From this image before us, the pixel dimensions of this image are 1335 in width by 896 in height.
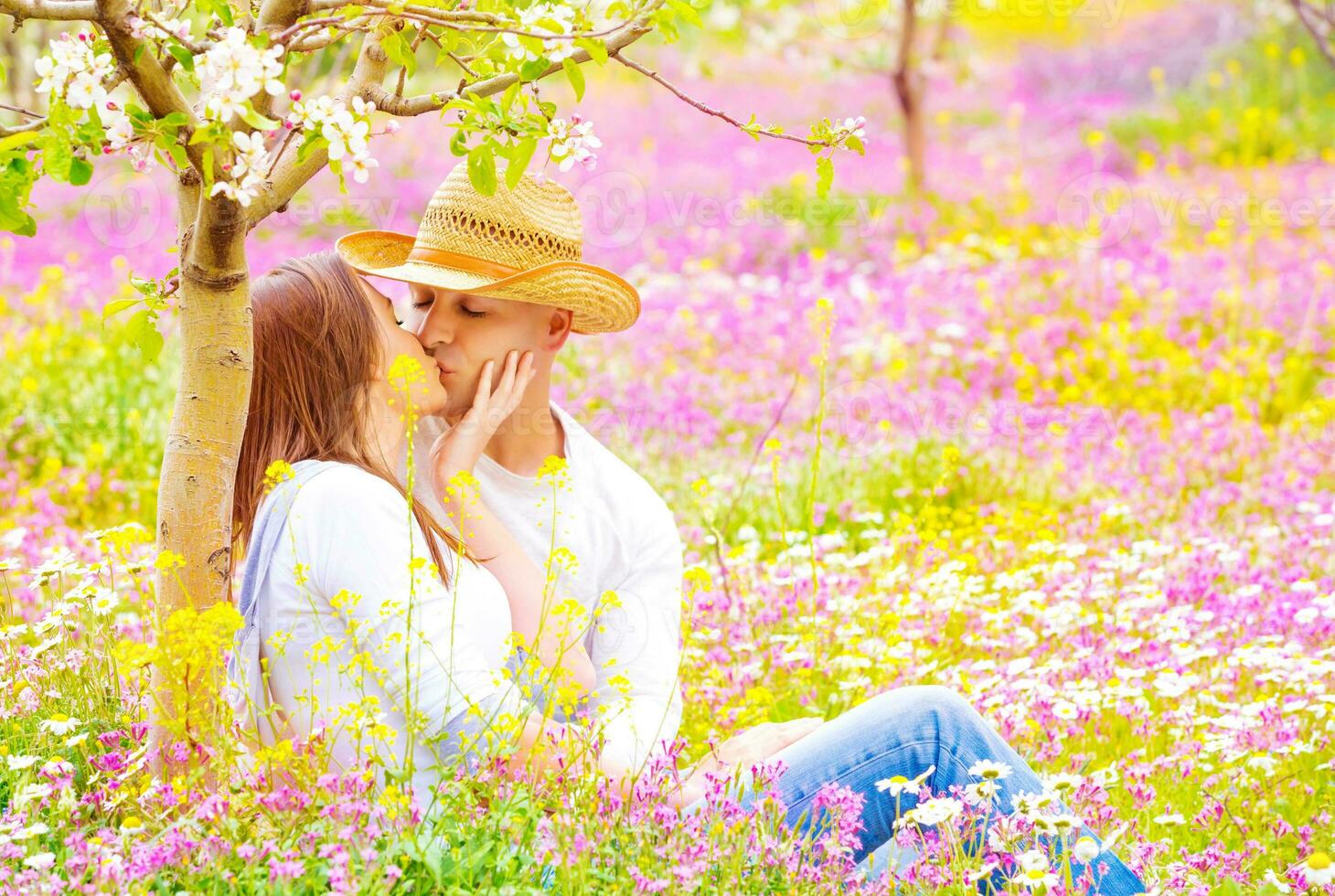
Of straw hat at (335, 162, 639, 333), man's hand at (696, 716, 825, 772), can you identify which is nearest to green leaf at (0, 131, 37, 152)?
straw hat at (335, 162, 639, 333)

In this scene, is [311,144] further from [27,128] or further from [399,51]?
[27,128]

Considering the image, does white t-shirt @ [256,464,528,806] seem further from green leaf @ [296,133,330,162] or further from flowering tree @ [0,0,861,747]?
green leaf @ [296,133,330,162]

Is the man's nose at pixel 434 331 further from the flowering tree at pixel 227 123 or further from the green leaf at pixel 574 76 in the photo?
the green leaf at pixel 574 76

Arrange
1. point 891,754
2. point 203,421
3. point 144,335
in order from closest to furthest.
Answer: point 203,421
point 144,335
point 891,754

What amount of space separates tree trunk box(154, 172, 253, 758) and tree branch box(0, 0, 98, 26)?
42cm

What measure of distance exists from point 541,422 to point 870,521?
3.03 meters

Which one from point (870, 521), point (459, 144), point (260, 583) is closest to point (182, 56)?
point (459, 144)

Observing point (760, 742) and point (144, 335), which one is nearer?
point (144, 335)

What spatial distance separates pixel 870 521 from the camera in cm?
636

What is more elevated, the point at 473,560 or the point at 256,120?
the point at 256,120

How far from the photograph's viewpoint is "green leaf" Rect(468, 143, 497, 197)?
241 cm

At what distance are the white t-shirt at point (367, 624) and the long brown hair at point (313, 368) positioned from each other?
19cm

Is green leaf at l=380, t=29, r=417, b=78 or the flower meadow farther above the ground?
green leaf at l=380, t=29, r=417, b=78

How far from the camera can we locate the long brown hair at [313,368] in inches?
121
